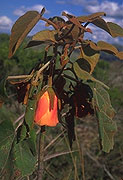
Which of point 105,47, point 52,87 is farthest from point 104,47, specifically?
point 52,87

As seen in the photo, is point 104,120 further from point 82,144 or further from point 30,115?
point 82,144

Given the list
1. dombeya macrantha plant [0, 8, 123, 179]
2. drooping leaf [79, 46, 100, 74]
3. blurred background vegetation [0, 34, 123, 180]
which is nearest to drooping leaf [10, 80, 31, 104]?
dombeya macrantha plant [0, 8, 123, 179]

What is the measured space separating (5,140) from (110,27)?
26cm

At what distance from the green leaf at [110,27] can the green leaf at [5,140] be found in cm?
23

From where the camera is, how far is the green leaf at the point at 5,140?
1.77 feet

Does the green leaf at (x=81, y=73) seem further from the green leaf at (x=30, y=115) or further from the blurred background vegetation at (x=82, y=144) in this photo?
the blurred background vegetation at (x=82, y=144)

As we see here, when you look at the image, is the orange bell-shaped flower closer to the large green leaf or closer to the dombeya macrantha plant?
the dombeya macrantha plant

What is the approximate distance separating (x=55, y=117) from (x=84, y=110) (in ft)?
0.24

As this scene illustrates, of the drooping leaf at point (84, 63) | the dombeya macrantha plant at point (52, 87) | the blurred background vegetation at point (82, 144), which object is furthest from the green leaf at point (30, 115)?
the blurred background vegetation at point (82, 144)

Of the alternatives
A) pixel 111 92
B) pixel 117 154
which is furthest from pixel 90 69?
pixel 111 92

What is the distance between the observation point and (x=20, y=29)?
47 cm

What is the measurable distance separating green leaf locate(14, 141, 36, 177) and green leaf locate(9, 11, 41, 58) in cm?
16

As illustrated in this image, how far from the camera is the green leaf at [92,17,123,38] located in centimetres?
49

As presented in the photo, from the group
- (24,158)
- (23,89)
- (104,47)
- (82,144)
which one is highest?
(104,47)
